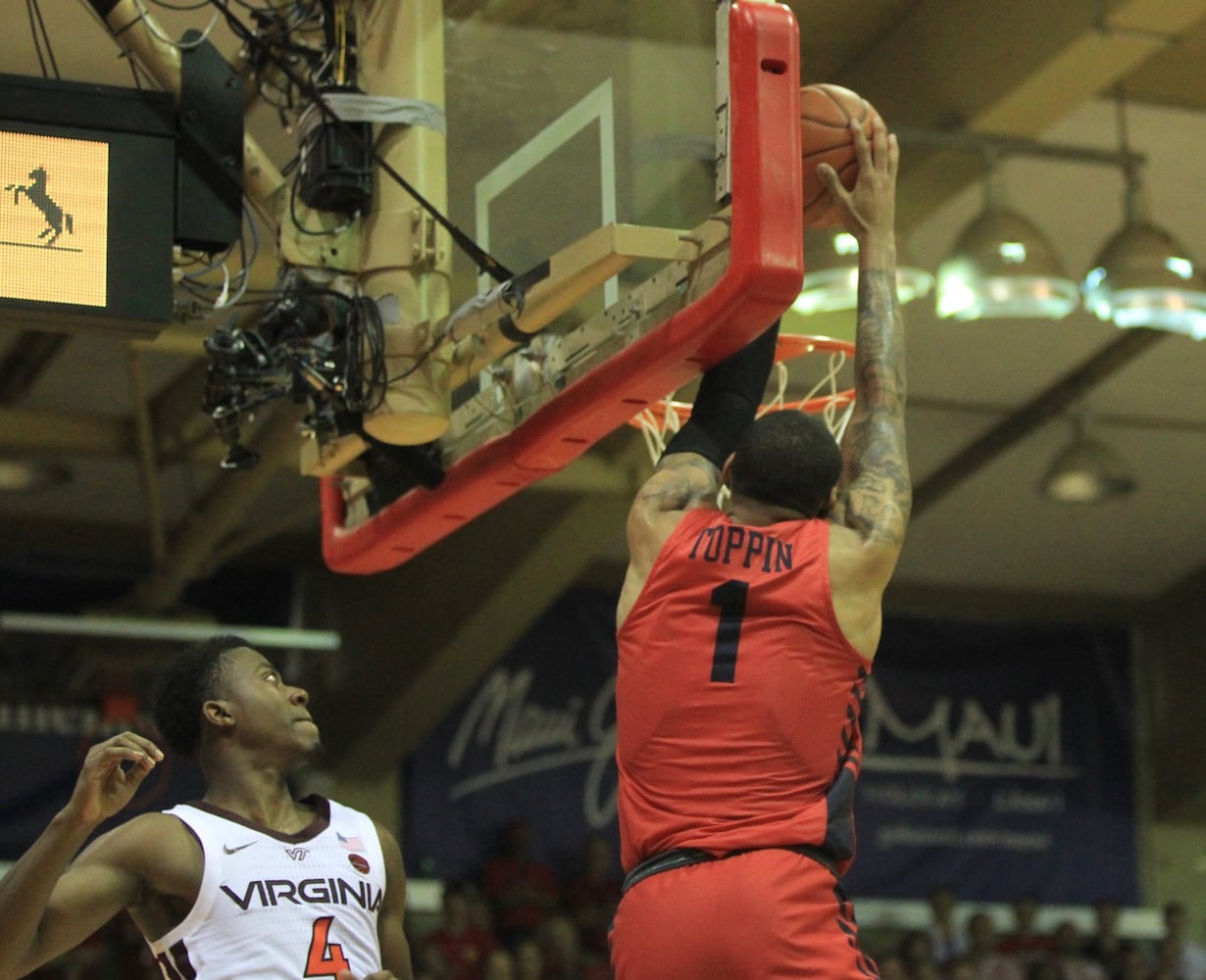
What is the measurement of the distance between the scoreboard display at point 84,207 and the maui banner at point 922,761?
33.0 ft

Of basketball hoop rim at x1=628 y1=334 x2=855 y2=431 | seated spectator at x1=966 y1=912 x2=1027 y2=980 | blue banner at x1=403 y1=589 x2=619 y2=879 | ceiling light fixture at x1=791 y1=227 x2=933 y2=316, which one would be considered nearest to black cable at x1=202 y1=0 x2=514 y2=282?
basketball hoop rim at x1=628 y1=334 x2=855 y2=431

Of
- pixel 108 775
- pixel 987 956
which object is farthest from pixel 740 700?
pixel 987 956

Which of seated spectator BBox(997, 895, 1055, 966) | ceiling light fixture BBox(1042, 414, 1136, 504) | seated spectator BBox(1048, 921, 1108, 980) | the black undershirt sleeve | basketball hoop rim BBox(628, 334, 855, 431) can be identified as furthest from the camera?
seated spectator BBox(997, 895, 1055, 966)

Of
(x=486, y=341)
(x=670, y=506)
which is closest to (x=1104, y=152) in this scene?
(x=486, y=341)

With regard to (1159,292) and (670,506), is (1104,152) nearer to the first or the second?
(1159,292)

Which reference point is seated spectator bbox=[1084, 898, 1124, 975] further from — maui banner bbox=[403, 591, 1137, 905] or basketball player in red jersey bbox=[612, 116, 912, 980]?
basketball player in red jersey bbox=[612, 116, 912, 980]

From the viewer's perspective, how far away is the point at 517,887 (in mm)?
14086

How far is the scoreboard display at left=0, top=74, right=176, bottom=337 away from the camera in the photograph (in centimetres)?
488

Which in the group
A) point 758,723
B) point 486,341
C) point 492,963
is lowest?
point 492,963

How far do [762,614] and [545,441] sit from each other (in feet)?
3.59

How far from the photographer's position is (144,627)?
1216 cm

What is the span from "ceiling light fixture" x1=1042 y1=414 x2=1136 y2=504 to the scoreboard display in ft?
27.7

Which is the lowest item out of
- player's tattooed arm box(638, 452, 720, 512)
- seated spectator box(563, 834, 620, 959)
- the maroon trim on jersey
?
seated spectator box(563, 834, 620, 959)

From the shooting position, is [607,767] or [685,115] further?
[607,767]
